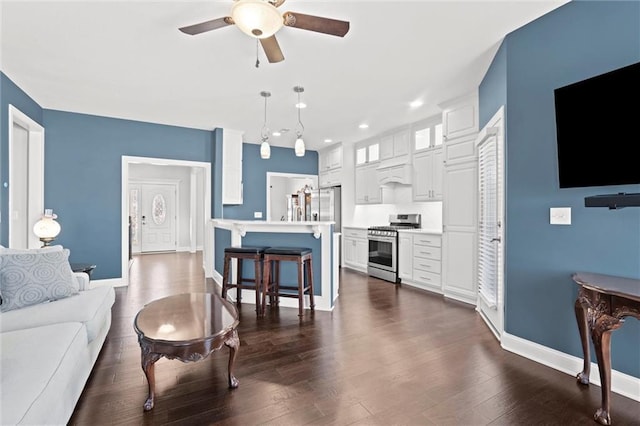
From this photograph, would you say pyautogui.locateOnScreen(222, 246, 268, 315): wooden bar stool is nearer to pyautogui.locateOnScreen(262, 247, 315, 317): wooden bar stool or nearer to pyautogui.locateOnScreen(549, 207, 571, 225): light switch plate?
pyautogui.locateOnScreen(262, 247, 315, 317): wooden bar stool

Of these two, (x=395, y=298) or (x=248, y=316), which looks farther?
(x=395, y=298)

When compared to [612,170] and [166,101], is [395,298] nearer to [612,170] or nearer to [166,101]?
[612,170]

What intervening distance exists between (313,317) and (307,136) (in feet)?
12.8

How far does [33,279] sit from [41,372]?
4.17 feet

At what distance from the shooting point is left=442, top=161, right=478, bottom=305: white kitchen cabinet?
13.1ft

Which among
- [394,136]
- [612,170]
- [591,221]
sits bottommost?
[591,221]

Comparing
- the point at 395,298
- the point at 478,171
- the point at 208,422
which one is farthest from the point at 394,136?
the point at 208,422

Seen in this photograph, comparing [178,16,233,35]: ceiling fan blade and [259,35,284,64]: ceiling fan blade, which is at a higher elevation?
[178,16,233,35]: ceiling fan blade

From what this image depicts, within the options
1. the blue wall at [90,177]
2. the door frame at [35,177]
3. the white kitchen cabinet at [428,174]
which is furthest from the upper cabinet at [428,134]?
the door frame at [35,177]

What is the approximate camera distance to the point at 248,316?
3.55 meters

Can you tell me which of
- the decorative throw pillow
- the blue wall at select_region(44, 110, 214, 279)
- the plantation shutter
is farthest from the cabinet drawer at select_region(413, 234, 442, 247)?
the blue wall at select_region(44, 110, 214, 279)

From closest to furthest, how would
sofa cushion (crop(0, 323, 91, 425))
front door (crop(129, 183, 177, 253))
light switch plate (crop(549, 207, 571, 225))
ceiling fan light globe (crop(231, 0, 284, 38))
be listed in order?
sofa cushion (crop(0, 323, 91, 425)) → ceiling fan light globe (crop(231, 0, 284, 38)) → light switch plate (crop(549, 207, 571, 225)) → front door (crop(129, 183, 177, 253))

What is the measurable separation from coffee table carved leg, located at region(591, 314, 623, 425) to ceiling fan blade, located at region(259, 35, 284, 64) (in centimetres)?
272

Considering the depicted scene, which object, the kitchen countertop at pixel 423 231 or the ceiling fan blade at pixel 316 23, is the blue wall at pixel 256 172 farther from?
the ceiling fan blade at pixel 316 23
